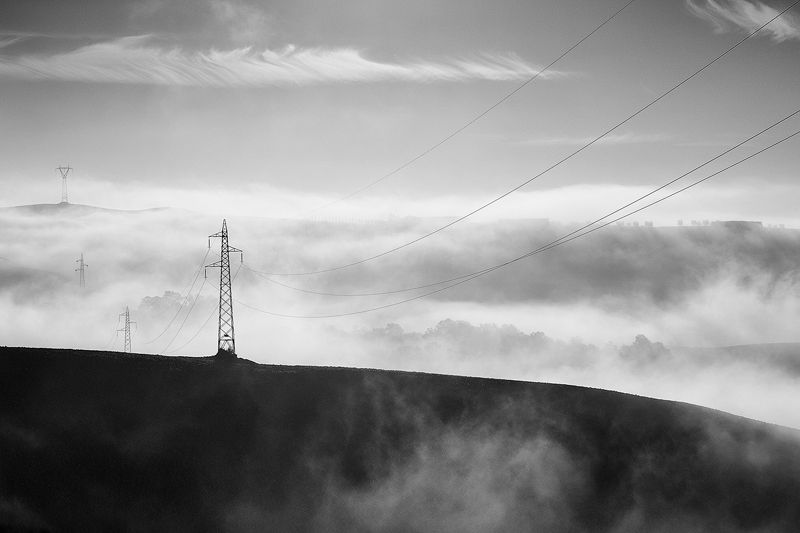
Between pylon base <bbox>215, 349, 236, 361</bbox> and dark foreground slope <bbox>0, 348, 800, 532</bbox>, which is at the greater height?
pylon base <bbox>215, 349, 236, 361</bbox>

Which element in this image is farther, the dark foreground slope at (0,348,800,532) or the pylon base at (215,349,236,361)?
the pylon base at (215,349,236,361)

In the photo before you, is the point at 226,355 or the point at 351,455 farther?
the point at 226,355

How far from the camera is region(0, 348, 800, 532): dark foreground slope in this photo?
44.6 meters

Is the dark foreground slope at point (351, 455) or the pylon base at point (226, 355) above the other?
the pylon base at point (226, 355)

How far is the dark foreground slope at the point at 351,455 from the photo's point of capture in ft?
146

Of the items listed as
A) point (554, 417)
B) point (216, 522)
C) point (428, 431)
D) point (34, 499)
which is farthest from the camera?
point (554, 417)

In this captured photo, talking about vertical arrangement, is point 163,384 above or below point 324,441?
above

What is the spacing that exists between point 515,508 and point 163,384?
1160 inches

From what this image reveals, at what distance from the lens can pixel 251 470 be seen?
49.2 meters

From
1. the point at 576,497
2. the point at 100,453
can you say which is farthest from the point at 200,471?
the point at 576,497

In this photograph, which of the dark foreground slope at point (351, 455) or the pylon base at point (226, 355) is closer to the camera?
the dark foreground slope at point (351, 455)

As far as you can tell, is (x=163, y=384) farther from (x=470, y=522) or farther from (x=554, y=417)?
(x=554, y=417)

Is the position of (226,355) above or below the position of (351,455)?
above

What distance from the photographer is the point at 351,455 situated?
53094mm
